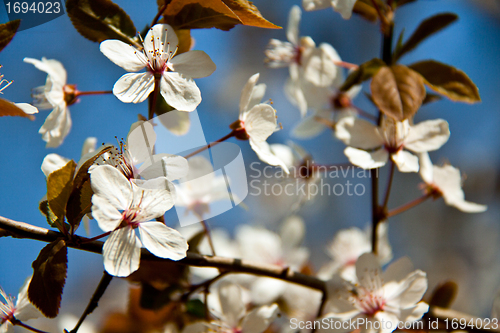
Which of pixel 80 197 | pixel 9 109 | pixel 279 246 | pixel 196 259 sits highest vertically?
pixel 9 109

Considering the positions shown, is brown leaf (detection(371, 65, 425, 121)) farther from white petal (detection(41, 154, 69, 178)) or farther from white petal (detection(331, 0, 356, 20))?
white petal (detection(41, 154, 69, 178))

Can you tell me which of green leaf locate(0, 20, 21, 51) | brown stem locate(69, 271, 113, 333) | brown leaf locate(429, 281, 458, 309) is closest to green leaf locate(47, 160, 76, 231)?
brown stem locate(69, 271, 113, 333)

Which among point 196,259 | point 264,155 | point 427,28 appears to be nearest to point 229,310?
point 196,259

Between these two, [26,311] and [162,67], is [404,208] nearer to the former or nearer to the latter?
[162,67]

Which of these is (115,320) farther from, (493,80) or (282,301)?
(493,80)

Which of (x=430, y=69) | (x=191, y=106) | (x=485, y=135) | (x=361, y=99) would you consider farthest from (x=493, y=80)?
(x=191, y=106)

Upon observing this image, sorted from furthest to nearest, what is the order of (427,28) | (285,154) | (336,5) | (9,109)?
Answer: (285,154)
(427,28)
(336,5)
(9,109)

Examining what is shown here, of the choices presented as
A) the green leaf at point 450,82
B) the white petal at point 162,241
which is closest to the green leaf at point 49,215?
the white petal at point 162,241
